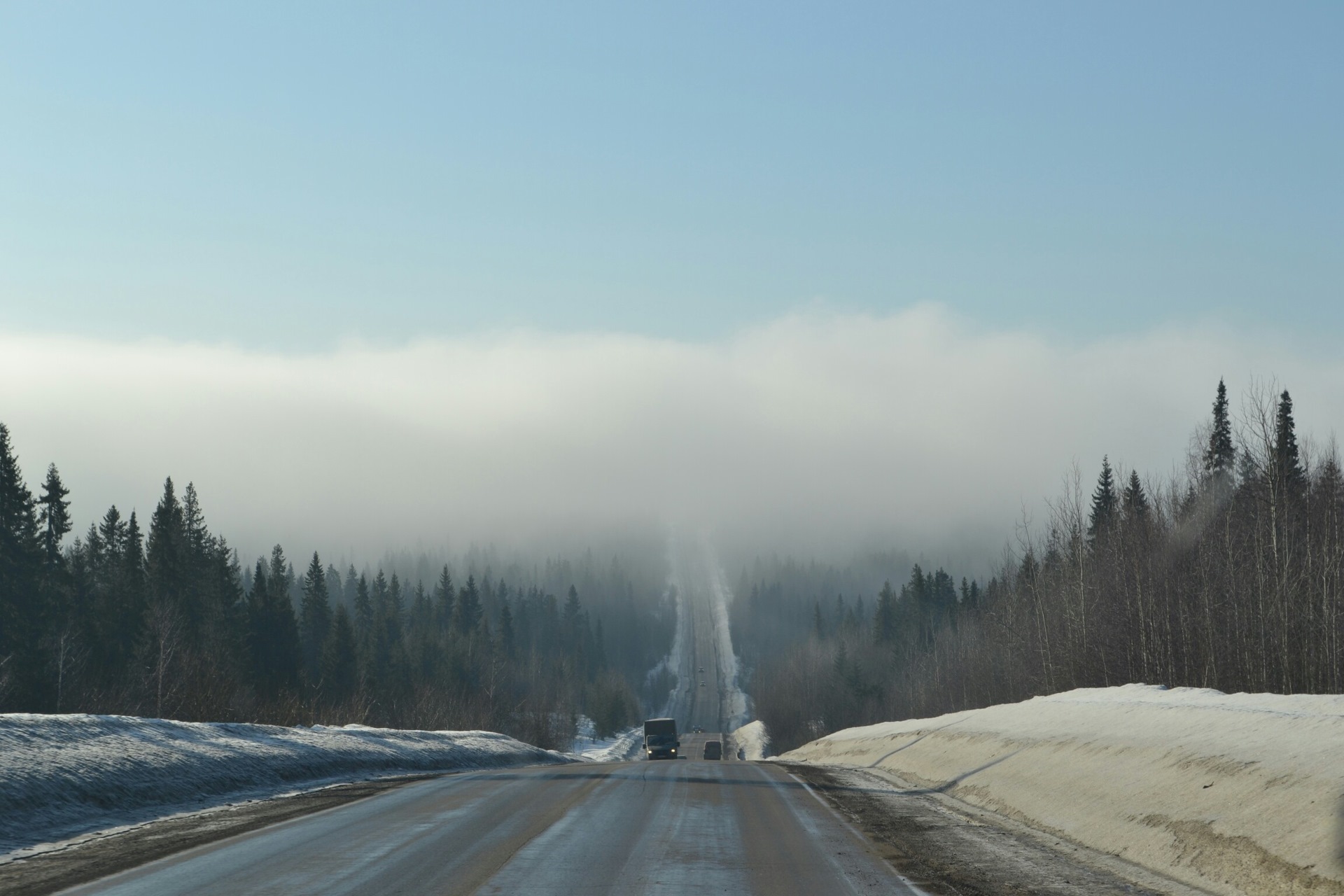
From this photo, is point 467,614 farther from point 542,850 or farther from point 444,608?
point 542,850

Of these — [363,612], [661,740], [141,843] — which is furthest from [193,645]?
[141,843]

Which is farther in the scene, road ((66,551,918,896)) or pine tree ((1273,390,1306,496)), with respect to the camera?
pine tree ((1273,390,1306,496))

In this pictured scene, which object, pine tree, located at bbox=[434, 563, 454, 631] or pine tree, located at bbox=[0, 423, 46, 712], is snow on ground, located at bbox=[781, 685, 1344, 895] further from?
pine tree, located at bbox=[434, 563, 454, 631]

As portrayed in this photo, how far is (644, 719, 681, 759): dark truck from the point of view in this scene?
80625 millimetres

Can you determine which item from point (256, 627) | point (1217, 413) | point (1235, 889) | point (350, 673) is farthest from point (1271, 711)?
point (350, 673)

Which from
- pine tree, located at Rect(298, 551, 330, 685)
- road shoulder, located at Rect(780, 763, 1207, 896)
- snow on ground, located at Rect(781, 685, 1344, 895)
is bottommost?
road shoulder, located at Rect(780, 763, 1207, 896)

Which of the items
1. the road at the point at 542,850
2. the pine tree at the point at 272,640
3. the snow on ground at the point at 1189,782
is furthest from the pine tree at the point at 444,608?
the road at the point at 542,850

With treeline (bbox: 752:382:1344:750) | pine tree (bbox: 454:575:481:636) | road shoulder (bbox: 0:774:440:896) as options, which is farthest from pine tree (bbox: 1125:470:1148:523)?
pine tree (bbox: 454:575:481:636)

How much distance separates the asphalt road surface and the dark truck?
204 feet

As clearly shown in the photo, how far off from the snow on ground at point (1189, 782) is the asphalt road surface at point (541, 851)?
10.8 feet

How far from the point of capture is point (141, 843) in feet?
45.5

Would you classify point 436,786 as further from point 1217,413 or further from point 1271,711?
point 1217,413

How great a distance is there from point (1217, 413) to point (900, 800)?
78.8m

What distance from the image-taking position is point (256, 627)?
98875 mm
